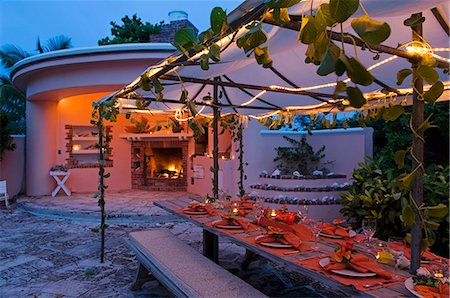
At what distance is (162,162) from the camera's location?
10445 millimetres

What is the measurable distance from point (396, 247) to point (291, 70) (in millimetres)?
1986

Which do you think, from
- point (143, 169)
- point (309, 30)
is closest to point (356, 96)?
point (309, 30)

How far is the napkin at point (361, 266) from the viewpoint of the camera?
6.00ft

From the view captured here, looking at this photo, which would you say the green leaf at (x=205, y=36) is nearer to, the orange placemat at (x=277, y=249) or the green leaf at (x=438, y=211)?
the green leaf at (x=438, y=211)

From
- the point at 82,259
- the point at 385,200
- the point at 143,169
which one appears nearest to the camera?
the point at 385,200

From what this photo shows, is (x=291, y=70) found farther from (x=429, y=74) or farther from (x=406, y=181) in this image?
(x=406, y=181)

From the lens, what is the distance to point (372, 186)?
4.79m

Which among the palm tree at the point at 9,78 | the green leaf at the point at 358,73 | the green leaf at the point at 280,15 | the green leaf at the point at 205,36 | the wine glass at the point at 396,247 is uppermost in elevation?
the palm tree at the point at 9,78

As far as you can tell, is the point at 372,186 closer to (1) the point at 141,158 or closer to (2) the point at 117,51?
(2) the point at 117,51

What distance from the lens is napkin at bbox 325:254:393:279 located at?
183 centimetres

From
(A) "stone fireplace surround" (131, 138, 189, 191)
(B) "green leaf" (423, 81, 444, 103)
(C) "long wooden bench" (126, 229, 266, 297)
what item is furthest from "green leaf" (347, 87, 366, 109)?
(A) "stone fireplace surround" (131, 138, 189, 191)

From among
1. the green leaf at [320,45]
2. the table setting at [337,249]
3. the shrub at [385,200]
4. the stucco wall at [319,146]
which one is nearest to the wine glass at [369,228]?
the table setting at [337,249]

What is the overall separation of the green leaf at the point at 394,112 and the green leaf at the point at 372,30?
0.85 m

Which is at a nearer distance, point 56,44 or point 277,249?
point 277,249
